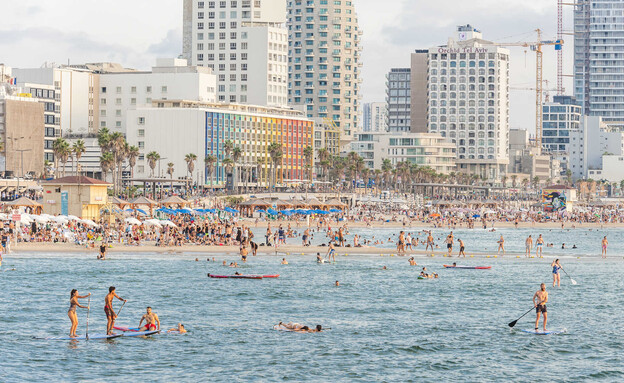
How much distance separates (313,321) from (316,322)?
0.29 meters

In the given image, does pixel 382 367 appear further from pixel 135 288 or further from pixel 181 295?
pixel 135 288

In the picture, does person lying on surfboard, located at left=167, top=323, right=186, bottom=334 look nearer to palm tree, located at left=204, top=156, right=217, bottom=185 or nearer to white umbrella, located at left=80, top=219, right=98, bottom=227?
white umbrella, located at left=80, top=219, right=98, bottom=227

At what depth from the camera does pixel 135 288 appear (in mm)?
62156

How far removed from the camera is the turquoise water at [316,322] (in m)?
39.5

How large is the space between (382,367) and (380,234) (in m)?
94.8

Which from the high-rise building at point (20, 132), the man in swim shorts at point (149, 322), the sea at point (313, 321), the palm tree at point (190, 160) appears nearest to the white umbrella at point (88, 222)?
the sea at point (313, 321)

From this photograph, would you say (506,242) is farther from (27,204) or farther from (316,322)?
(316,322)

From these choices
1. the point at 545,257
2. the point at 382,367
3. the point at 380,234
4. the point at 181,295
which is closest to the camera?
the point at 382,367

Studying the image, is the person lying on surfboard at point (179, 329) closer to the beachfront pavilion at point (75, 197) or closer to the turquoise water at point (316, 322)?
the turquoise water at point (316, 322)

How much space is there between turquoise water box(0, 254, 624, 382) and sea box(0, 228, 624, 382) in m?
0.08

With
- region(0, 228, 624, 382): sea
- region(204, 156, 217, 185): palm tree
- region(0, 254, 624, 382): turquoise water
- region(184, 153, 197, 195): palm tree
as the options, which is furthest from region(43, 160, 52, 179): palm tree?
region(0, 254, 624, 382): turquoise water

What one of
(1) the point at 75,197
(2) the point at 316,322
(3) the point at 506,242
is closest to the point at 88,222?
(1) the point at 75,197

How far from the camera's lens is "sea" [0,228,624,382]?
39.5 meters

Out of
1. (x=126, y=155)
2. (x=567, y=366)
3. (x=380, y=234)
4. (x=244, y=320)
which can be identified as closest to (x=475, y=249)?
(x=380, y=234)
